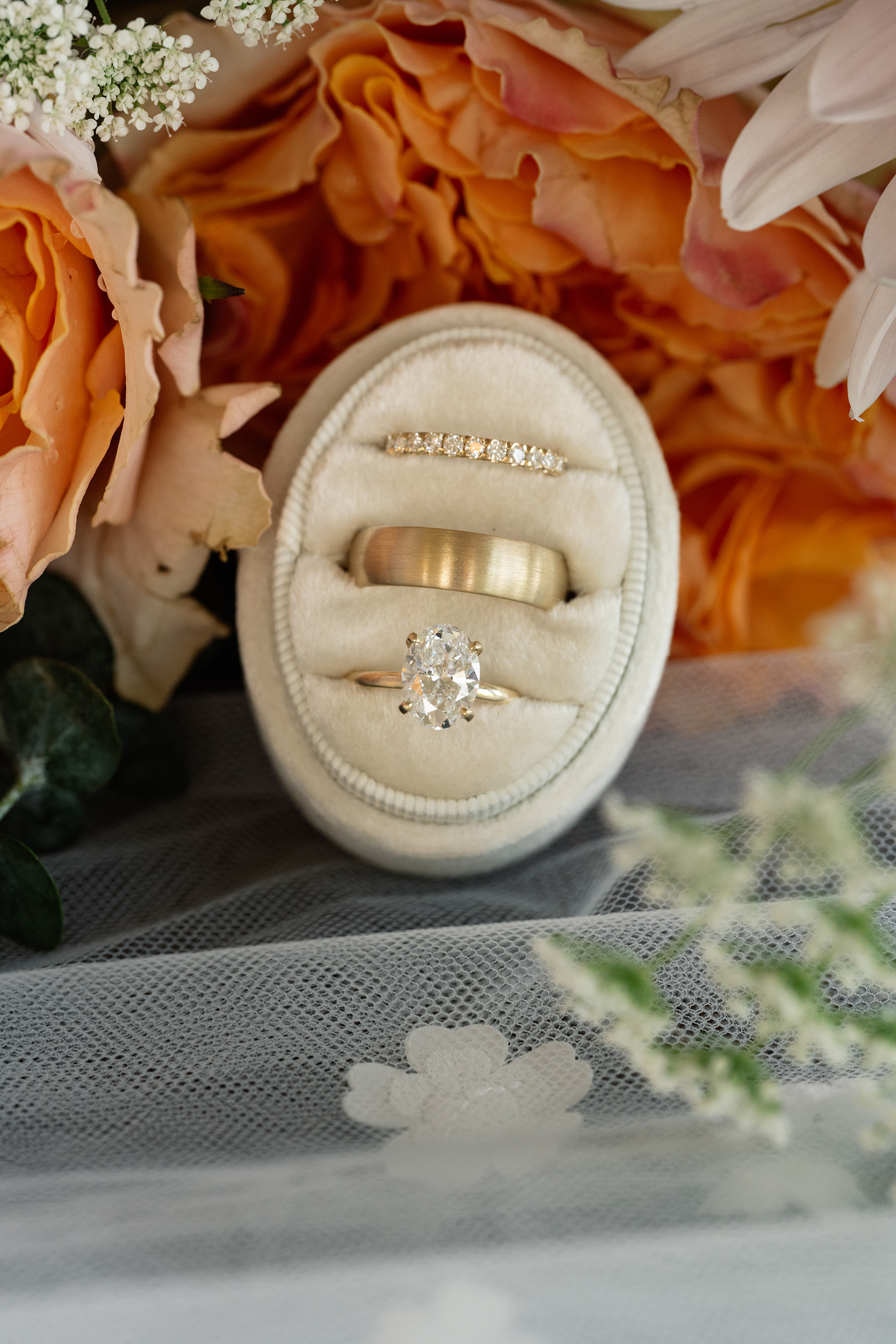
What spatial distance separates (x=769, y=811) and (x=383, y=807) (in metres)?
0.25

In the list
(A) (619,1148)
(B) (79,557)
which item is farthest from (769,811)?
(B) (79,557)

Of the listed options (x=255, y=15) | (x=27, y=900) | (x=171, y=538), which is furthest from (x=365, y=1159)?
(x=255, y=15)

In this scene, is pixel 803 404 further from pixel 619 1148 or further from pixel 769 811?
pixel 619 1148

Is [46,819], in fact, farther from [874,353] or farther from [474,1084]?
[874,353]

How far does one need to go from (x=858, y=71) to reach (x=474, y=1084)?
0.50 m

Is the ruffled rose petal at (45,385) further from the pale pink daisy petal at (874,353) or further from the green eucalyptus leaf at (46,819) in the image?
the pale pink daisy petal at (874,353)

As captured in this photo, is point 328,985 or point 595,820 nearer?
point 328,985

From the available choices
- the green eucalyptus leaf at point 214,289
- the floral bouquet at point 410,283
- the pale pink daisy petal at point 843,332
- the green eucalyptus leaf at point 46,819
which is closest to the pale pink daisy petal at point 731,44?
the floral bouquet at point 410,283

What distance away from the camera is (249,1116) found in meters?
0.54

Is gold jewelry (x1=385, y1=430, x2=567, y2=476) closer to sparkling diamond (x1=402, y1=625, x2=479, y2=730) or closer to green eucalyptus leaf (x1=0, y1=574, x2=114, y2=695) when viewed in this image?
sparkling diamond (x1=402, y1=625, x2=479, y2=730)

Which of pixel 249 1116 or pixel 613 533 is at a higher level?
pixel 613 533

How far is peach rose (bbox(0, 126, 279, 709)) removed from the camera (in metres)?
0.47

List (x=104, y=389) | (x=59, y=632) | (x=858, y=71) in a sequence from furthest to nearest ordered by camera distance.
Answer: (x=59, y=632)
(x=104, y=389)
(x=858, y=71)

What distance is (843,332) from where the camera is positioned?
586 millimetres
